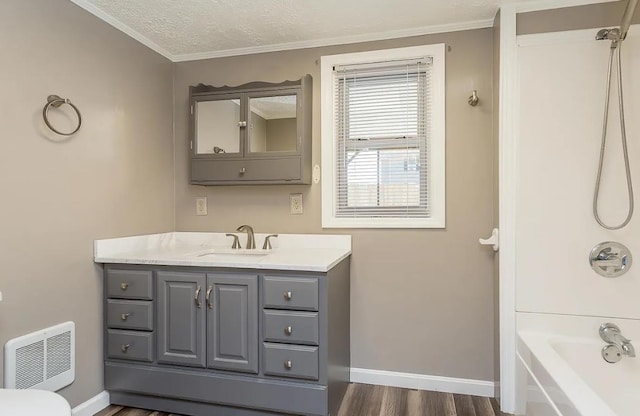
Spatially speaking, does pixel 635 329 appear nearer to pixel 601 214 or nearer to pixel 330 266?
pixel 601 214

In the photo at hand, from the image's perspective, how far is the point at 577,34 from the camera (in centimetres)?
197

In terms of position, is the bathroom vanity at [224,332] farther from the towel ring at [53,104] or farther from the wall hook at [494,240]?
the wall hook at [494,240]

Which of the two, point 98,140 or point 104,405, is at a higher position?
point 98,140

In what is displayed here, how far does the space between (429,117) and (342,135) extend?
0.58 m

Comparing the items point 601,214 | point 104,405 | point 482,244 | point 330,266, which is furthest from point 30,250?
point 601,214

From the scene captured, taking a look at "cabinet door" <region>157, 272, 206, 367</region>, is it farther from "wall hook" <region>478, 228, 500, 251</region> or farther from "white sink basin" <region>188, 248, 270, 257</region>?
"wall hook" <region>478, 228, 500, 251</region>

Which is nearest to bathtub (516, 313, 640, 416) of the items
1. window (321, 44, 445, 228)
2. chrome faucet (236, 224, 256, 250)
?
window (321, 44, 445, 228)

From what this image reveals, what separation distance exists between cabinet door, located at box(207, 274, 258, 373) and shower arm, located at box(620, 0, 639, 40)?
2172mm

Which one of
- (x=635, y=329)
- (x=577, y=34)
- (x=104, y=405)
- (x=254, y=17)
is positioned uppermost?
(x=254, y=17)

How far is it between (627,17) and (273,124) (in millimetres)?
1927

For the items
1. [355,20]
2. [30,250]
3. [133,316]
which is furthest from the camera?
[355,20]

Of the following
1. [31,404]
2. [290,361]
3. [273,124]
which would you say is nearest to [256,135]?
[273,124]

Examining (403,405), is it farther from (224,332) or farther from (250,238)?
(250,238)

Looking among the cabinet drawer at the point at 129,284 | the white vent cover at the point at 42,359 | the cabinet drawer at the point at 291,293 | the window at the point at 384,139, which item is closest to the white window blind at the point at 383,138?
the window at the point at 384,139
